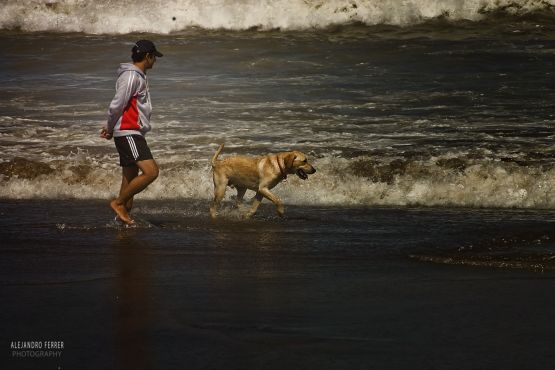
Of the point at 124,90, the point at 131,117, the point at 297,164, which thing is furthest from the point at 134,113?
the point at 297,164

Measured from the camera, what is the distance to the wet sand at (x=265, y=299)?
5.63 metres

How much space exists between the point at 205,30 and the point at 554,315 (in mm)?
19797

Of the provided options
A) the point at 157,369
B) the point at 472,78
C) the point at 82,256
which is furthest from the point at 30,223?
the point at 472,78

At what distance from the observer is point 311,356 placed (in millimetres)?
5590

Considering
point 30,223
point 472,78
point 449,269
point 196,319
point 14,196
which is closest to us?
point 196,319

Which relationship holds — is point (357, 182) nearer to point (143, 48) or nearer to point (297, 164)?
point (297, 164)

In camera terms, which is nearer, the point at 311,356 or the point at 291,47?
the point at 311,356

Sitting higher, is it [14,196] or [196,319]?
[196,319]

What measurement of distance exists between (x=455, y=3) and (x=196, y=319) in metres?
20.0

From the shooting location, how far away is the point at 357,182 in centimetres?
1192

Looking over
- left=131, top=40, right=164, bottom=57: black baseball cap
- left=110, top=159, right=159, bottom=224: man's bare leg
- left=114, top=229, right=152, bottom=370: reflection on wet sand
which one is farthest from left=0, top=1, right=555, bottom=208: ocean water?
left=114, top=229, right=152, bottom=370: reflection on wet sand

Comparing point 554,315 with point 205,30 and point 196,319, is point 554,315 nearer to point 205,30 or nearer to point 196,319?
point 196,319

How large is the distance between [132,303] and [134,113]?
279 centimetres

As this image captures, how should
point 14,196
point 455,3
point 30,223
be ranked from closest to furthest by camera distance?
point 30,223 < point 14,196 < point 455,3
